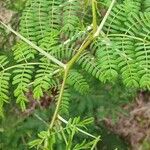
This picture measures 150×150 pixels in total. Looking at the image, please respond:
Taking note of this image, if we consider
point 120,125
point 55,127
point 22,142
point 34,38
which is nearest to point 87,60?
point 34,38

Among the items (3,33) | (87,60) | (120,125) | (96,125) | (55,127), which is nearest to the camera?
(55,127)

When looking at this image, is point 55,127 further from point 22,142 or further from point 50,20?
point 22,142

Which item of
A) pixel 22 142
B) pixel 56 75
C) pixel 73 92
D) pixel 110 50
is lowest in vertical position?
pixel 22 142

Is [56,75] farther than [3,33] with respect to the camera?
No

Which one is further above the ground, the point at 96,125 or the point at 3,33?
the point at 3,33

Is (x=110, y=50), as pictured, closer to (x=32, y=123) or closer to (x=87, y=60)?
(x=87, y=60)

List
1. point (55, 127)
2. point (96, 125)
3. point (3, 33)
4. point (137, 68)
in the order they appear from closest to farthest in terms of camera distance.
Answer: point (55, 127)
point (137, 68)
point (3, 33)
point (96, 125)

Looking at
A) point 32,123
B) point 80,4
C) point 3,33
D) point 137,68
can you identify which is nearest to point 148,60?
point 137,68
